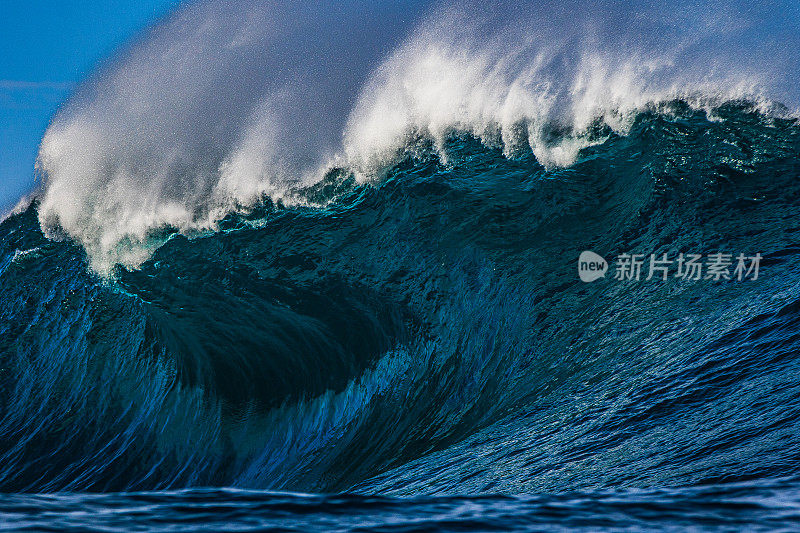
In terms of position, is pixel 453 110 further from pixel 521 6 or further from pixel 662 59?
pixel 662 59

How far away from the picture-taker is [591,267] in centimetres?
726

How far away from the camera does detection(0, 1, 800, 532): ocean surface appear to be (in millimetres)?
6164

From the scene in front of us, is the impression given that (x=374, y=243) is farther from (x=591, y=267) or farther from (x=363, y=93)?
(x=591, y=267)

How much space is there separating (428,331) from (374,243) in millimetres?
1249

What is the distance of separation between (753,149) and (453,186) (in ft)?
9.82

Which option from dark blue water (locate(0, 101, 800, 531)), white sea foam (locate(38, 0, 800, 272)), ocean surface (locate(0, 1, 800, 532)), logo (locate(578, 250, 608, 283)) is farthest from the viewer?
white sea foam (locate(38, 0, 800, 272))

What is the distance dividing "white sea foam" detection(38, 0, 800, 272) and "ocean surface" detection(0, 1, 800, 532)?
0.11ft

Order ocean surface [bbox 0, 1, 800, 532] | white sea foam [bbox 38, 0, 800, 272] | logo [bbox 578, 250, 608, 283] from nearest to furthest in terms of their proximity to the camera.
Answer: ocean surface [bbox 0, 1, 800, 532]
logo [bbox 578, 250, 608, 283]
white sea foam [bbox 38, 0, 800, 272]

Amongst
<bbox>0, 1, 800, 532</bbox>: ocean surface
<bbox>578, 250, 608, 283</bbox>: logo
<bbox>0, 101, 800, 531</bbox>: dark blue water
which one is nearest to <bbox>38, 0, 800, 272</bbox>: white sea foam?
<bbox>0, 1, 800, 532</bbox>: ocean surface

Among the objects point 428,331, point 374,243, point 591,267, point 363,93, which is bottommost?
point 428,331

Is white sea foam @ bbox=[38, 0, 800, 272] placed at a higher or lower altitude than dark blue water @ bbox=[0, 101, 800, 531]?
higher

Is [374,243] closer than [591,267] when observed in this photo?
No

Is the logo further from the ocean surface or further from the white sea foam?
the white sea foam

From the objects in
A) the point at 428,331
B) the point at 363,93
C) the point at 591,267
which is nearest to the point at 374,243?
the point at 428,331
